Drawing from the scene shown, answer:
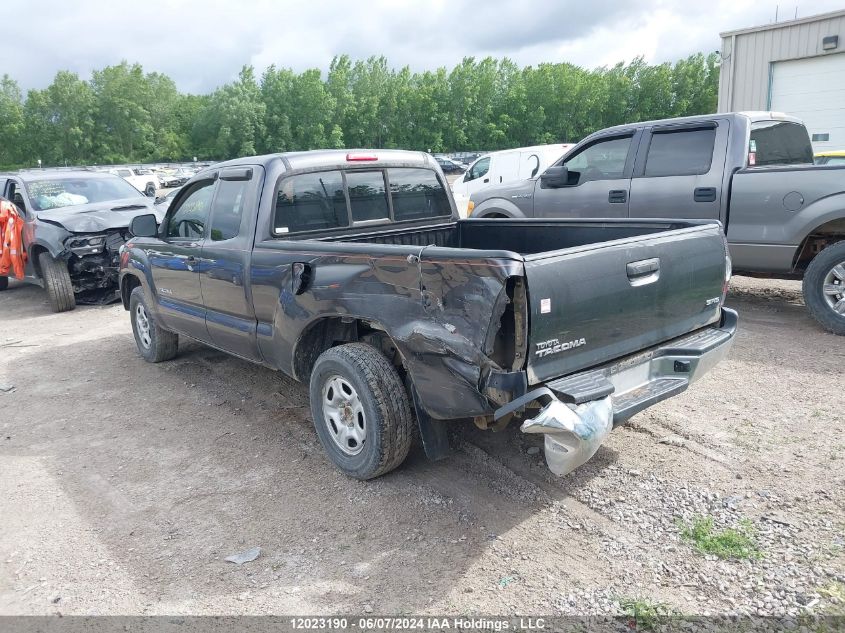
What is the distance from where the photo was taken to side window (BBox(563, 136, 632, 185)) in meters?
7.53

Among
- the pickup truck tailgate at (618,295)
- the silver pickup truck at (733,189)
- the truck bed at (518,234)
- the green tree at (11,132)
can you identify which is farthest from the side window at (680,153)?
the green tree at (11,132)

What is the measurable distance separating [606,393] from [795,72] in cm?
1567

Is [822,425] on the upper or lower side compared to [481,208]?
lower

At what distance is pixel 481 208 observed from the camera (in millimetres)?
8820

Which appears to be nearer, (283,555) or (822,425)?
(283,555)

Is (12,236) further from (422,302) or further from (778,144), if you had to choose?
(778,144)

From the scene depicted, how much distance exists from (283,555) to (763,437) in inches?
117

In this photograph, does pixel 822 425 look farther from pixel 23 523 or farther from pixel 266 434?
pixel 23 523

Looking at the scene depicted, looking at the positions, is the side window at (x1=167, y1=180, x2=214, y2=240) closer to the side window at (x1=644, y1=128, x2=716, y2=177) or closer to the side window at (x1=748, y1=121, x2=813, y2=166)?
the side window at (x1=644, y1=128, x2=716, y2=177)

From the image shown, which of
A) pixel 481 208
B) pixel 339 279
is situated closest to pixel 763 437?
pixel 339 279

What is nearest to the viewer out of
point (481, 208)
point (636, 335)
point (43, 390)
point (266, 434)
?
point (636, 335)

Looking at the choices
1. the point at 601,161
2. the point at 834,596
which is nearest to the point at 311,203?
the point at 834,596

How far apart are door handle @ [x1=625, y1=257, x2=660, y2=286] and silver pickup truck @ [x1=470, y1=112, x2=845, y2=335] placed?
3436mm

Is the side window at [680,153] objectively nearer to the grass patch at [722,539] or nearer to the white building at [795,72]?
the grass patch at [722,539]
